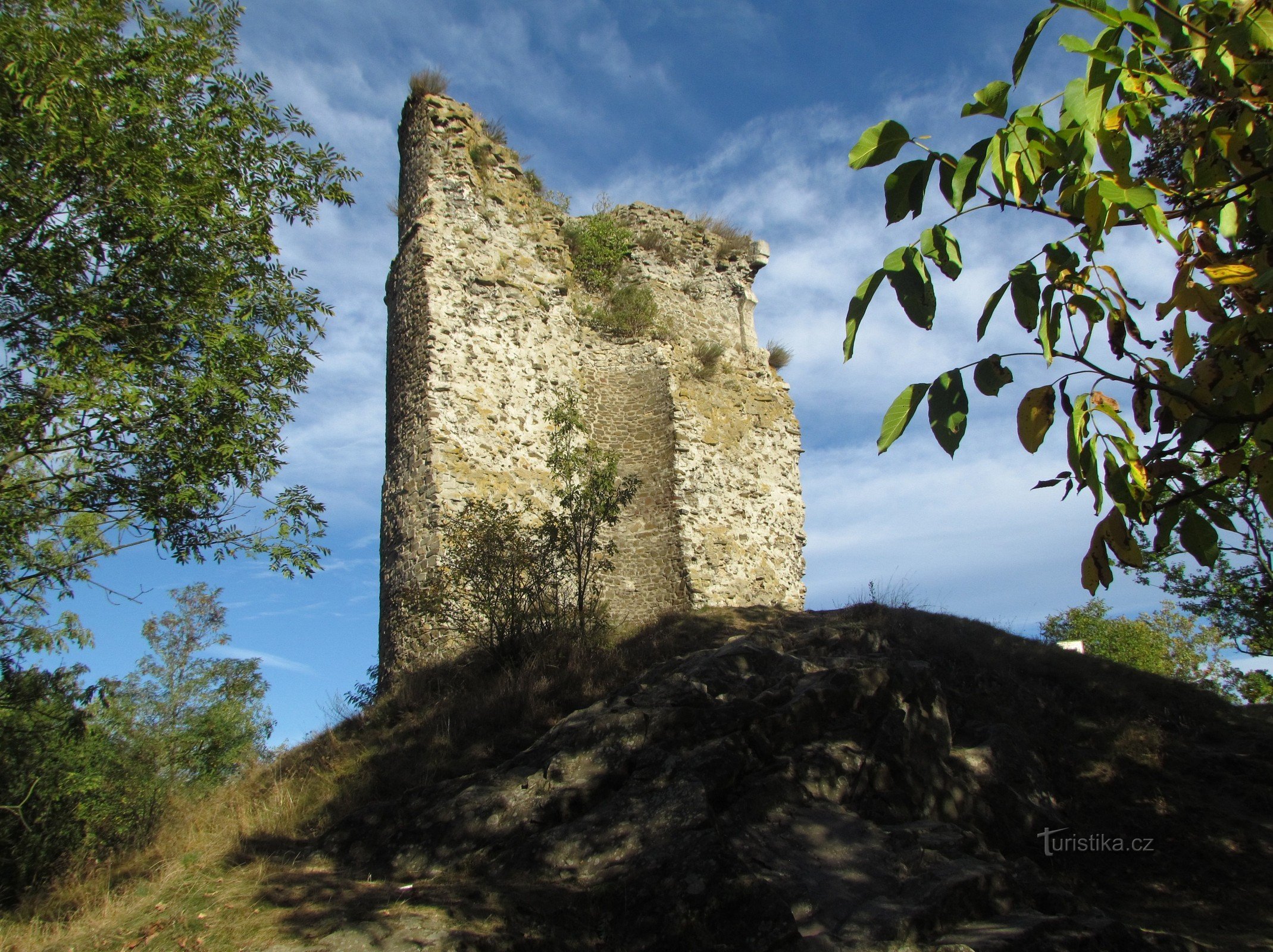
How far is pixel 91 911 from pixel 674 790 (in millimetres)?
3884

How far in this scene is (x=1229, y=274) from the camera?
76.3 inches

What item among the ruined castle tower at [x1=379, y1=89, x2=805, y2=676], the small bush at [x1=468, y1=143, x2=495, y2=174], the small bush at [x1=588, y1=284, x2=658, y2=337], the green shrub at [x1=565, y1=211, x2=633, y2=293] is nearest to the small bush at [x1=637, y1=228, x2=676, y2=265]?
the ruined castle tower at [x1=379, y1=89, x2=805, y2=676]

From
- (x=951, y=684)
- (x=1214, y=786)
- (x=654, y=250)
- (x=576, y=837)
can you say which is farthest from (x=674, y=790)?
(x=654, y=250)

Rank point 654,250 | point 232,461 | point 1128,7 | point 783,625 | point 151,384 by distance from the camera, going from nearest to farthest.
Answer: point 1128,7 → point 151,384 → point 232,461 → point 783,625 → point 654,250

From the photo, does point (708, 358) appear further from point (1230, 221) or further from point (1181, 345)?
point (1181, 345)

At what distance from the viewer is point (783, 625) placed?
11.5 metres

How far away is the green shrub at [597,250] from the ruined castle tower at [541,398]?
0.31 m

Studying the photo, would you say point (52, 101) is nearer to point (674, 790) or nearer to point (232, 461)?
point (232, 461)

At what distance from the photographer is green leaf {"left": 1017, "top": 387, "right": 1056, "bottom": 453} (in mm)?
2023

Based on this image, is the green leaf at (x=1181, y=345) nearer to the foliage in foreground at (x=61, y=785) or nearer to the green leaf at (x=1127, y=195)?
the green leaf at (x=1127, y=195)

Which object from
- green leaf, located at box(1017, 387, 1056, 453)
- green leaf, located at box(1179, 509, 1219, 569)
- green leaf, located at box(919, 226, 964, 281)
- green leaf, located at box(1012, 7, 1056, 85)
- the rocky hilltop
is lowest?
the rocky hilltop

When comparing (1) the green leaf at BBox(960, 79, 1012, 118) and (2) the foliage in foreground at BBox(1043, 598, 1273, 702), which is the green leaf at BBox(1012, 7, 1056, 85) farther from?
(2) the foliage in foreground at BBox(1043, 598, 1273, 702)

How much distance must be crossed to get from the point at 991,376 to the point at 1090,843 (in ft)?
24.9

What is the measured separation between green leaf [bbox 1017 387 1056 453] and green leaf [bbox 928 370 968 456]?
208 millimetres
